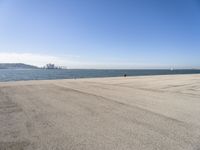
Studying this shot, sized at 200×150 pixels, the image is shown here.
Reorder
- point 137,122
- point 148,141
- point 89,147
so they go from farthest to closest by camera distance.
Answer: point 137,122, point 148,141, point 89,147

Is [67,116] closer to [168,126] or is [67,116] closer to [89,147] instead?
[89,147]

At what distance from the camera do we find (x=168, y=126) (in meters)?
4.43

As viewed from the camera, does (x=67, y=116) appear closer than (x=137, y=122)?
No

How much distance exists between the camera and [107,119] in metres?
5.01

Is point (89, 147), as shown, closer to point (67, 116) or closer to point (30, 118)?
point (67, 116)

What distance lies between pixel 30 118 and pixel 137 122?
3111 mm

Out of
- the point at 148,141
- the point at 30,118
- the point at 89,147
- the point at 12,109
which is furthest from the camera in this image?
the point at 12,109

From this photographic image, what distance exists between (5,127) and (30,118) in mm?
789

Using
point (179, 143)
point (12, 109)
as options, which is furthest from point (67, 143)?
point (12, 109)

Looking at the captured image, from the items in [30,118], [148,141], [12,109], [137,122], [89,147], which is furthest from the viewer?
[12,109]

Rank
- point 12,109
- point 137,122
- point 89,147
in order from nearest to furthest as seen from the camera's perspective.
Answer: point 89,147
point 137,122
point 12,109

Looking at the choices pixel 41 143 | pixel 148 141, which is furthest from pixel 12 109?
pixel 148 141

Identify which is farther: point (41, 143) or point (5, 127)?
point (5, 127)

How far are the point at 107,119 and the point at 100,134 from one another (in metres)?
1.11
